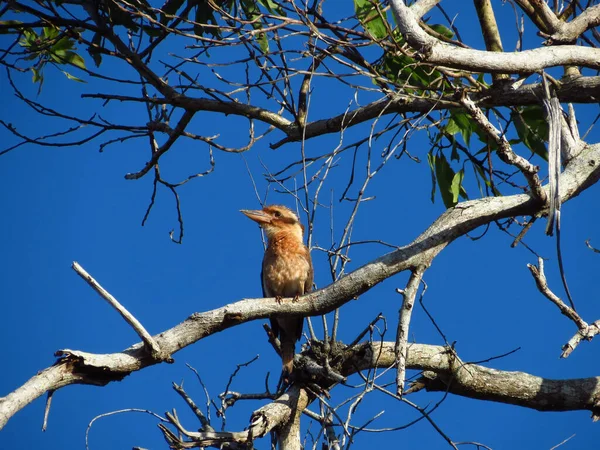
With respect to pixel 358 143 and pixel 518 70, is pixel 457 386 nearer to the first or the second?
pixel 358 143

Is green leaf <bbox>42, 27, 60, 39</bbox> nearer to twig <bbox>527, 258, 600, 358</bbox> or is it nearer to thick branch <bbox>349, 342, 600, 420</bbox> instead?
thick branch <bbox>349, 342, 600, 420</bbox>

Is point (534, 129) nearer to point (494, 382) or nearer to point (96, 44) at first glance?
point (494, 382)

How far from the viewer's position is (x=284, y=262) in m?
5.03

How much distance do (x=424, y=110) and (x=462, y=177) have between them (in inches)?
23.3

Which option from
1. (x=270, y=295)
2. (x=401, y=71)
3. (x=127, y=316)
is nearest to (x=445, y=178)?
(x=401, y=71)

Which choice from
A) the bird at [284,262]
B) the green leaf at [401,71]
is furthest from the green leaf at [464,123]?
the bird at [284,262]

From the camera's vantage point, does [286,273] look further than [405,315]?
Yes

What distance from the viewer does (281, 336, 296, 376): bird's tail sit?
4.11 m

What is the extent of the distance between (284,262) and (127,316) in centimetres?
259

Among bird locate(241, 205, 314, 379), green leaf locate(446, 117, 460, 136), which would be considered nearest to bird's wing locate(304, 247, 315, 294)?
bird locate(241, 205, 314, 379)

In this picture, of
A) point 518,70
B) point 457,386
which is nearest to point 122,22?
point 518,70

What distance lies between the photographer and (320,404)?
3.83m

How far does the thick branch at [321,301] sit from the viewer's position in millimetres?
2516

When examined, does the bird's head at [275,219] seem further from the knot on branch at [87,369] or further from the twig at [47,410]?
the twig at [47,410]
